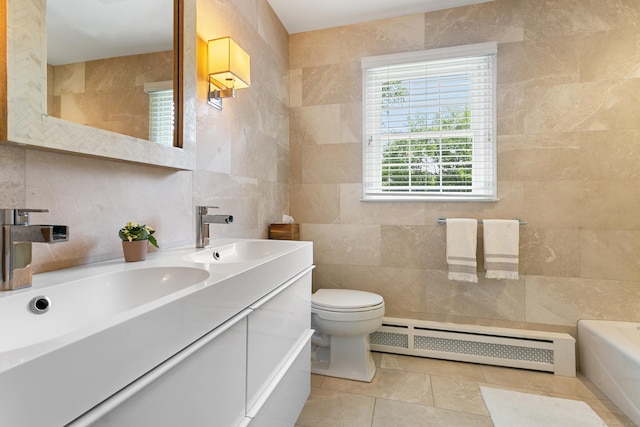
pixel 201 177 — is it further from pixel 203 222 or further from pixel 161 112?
pixel 161 112

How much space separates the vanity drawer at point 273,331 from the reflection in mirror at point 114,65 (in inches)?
29.1

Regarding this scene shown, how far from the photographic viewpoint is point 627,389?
5.27 ft

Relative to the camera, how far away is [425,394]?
5.90ft

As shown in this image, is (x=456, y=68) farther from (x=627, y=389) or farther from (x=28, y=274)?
(x=28, y=274)

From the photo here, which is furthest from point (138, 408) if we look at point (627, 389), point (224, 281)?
point (627, 389)

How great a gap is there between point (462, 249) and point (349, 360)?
1.02 m

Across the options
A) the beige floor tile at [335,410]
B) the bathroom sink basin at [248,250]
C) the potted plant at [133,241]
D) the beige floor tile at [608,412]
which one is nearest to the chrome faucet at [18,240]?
the potted plant at [133,241]

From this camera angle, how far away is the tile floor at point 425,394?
1579mm

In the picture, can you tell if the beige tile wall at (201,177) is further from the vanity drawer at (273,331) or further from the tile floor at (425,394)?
the tile floor at (425,394)

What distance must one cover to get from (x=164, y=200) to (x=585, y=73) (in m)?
2.55

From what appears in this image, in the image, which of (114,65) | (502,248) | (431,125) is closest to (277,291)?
(114,65)

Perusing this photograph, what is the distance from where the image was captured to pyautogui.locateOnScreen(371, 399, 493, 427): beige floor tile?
1549mm

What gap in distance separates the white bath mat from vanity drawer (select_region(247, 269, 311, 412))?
108cm

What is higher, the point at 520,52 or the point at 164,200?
the point at 520,52
